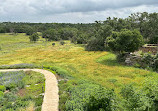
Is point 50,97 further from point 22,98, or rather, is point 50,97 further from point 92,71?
point 92,71

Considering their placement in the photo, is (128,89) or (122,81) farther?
(122,81)

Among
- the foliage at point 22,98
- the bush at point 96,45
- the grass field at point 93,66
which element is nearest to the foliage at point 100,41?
the bush at point 96,45

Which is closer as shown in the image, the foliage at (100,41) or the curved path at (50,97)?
the curved path at (50,97)

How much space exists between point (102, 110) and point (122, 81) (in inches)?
483

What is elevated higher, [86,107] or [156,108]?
[156,108]

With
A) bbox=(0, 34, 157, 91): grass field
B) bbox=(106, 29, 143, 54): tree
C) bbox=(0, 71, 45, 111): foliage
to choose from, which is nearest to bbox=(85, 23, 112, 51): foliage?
bbox=(0, 34, 157, 91): grass field

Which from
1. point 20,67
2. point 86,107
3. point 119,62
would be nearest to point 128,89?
point 86,107

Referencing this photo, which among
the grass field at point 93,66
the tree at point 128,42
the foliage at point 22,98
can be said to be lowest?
the grass field at point 93,66

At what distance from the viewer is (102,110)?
9.27 m

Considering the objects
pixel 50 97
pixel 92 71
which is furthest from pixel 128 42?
pixel 50 97

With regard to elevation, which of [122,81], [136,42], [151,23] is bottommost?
[122,81]

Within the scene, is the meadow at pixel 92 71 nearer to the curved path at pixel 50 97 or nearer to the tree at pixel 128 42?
the curved path at pixel 50 97

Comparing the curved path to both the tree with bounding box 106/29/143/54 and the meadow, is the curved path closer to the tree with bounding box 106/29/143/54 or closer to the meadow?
the meadow

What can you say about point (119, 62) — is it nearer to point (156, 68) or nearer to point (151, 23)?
point (156, 68)
